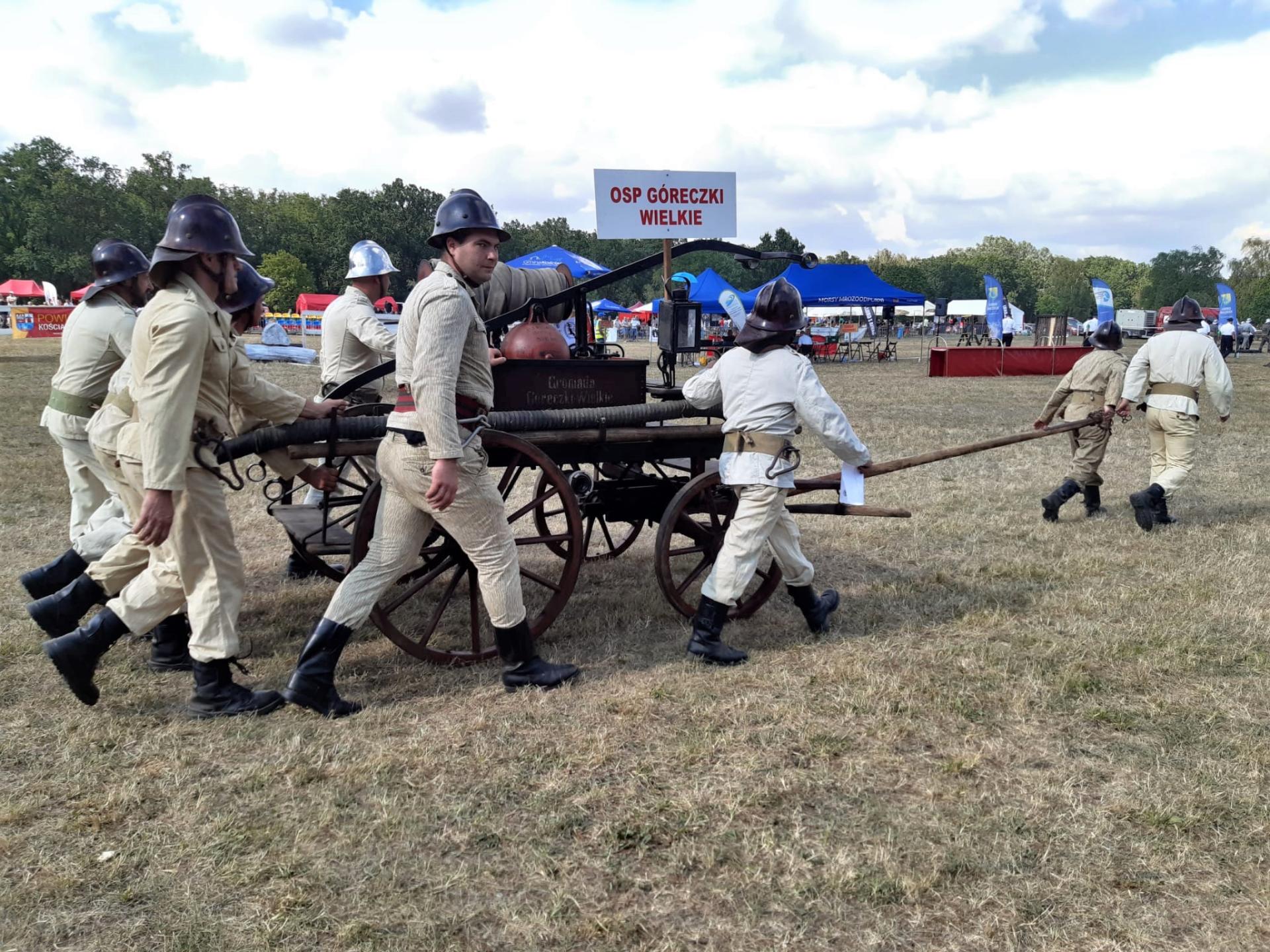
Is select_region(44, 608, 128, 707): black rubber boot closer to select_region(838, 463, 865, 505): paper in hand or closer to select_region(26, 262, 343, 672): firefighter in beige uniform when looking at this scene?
select_region(26, 262, 343, 672): firefighter in beige uniform

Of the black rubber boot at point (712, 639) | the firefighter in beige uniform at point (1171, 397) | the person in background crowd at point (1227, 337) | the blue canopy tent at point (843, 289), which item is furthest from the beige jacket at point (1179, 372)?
the person in background crowd at point (1227, 337)

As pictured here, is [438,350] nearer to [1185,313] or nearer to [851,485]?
[851,485]

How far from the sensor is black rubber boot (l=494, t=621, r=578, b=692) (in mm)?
3711

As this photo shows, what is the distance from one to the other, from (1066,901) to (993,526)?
4.56 meters

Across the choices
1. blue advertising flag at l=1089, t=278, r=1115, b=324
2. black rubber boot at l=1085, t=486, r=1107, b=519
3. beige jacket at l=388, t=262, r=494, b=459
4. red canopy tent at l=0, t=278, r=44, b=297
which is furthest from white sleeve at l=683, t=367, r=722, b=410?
red canopy tent at l=0, t=278, r=44, b=297

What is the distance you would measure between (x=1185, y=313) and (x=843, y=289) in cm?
2011

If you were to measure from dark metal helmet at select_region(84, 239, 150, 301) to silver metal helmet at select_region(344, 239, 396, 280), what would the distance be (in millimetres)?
1113

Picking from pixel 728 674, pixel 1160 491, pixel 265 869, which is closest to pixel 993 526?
pixel 1160 491

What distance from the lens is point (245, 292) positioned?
3.87 m

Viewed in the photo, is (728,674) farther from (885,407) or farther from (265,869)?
(885,407)

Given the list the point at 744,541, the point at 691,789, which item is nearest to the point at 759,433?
the point at 744,541

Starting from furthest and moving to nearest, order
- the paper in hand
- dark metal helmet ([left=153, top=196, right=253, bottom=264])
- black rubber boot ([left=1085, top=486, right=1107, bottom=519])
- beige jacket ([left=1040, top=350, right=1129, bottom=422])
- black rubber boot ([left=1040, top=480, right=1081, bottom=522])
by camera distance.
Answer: black rubber boot ([left=1085, top=486, right=1107, bottom=519]), beige jacket ([left=1040, top=350, right=1129, bottom=422]), black rubber boot ([left=1040, top=480, right=1081, bottom=522]), the paper in hand, dark metal helmet ([left=153, top=196, right=253, bottom=264])

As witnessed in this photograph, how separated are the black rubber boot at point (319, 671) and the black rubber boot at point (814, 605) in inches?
81.2

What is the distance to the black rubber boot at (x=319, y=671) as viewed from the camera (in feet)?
11.4
